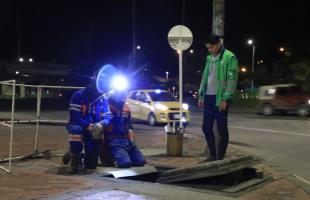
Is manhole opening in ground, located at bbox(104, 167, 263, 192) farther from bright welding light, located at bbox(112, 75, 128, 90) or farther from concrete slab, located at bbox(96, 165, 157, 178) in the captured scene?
bright welding light, located at bbox(112, 75, 128, 90)

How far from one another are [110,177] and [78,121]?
1129 mm

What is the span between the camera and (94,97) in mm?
9164

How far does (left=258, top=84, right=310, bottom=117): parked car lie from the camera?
102 ft

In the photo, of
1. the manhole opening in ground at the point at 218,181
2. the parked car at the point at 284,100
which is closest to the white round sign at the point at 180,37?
the manhole opening in ground at the point at 218,181

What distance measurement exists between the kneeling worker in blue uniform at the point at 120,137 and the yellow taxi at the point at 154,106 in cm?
1247

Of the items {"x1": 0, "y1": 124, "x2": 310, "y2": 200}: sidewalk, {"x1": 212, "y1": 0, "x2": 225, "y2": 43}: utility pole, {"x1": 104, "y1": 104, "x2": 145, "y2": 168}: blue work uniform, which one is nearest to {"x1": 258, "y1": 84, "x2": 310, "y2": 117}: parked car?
{"x1": 212, "y1": 0, "x2": 225, "y2": 43}: utility pole

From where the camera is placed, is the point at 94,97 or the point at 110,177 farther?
the point at 94,97

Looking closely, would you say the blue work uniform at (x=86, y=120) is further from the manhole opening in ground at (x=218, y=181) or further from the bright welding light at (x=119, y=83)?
the manhole opening in ground at (x=218, y=181)

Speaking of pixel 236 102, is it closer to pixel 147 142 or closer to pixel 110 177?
pixel 147 142

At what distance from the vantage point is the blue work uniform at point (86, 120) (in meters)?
8.84

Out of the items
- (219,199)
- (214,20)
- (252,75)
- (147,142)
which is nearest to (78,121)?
(219,199)

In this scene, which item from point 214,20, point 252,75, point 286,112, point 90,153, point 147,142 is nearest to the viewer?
point 90,153

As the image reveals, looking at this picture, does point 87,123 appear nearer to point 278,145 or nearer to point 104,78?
point 104,78

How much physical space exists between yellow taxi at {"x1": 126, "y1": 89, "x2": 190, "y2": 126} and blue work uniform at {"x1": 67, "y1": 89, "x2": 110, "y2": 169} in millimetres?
12833
